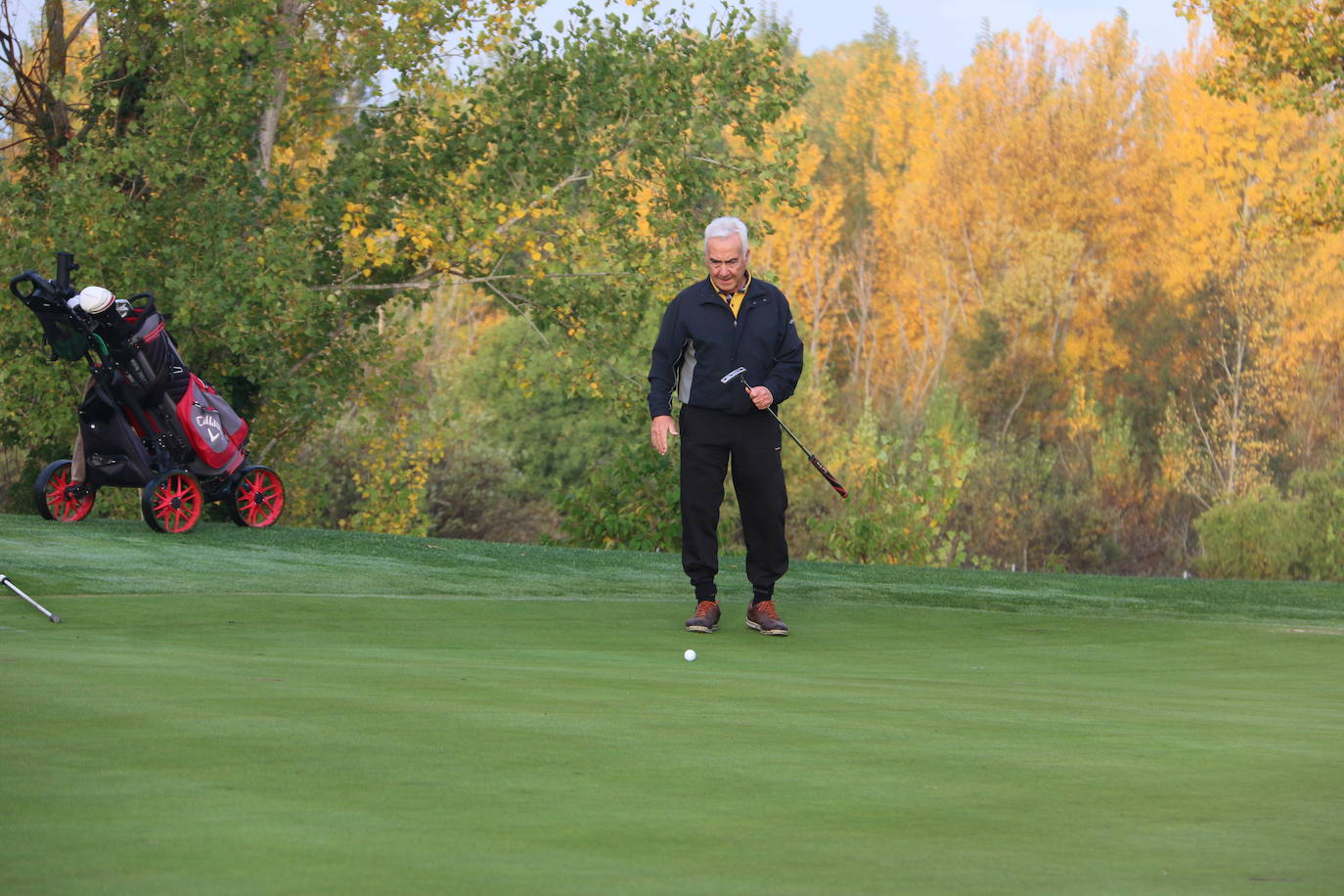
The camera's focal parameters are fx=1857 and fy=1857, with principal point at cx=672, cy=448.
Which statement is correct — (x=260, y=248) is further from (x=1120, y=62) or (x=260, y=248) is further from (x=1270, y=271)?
→ (x=1120, y=62)

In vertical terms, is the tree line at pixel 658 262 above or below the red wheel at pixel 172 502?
above

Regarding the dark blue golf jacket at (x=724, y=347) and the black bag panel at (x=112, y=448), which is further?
the black bag panel at (x=112, y=448)

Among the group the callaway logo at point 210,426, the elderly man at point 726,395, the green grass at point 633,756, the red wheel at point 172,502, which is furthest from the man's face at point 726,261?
the callaway logo at point 210,426

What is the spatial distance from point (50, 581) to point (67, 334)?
10.9 ft

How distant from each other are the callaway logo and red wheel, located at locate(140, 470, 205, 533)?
12.4 inches

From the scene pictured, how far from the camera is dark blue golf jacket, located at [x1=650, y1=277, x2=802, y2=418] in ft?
29.1

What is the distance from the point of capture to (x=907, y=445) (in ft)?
162

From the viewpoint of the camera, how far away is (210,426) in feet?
44.9

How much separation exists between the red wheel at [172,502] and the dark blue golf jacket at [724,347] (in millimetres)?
5509

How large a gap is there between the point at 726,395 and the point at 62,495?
7003 millimetres

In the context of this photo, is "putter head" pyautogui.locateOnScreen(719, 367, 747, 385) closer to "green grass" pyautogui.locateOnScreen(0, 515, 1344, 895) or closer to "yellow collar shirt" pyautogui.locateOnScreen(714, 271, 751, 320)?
"yellow collar shirt" pyautogui.locateOnScreen(714, 271, 751, 320)

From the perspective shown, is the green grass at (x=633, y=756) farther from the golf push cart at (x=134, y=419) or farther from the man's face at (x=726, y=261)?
the golf push cart at (x=134, y=419)

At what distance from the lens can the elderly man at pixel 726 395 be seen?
8859 mm

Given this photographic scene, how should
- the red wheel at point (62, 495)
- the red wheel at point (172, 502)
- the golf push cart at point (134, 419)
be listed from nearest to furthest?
the golf push cart at point (134, 419), the red wheel at point (172, 502), the red wheel at point (62, 495)
